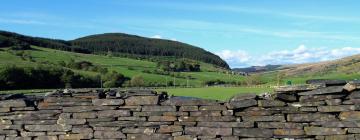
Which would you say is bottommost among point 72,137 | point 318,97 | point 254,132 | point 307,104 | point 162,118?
point 72,137

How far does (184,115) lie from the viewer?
877 cm

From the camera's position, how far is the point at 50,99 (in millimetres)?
9289

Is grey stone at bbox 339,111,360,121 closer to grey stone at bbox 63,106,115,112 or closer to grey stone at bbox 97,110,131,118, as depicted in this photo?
grey stone at bbox 97,110,131,118

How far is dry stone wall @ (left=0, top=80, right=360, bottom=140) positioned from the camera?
26.7 feet

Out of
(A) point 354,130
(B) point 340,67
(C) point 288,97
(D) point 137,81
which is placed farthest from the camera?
(B) point 340,67

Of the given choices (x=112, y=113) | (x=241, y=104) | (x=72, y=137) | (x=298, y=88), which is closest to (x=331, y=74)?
(x=298, y=88)

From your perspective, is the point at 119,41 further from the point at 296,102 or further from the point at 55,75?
the point at 296,102

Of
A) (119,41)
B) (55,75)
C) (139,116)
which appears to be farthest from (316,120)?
(119,41)

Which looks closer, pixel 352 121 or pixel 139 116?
pixel 352 121

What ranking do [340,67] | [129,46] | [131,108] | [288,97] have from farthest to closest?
1. [129,46]
2. [340,67]
3. [131,108]
4. [288,97]

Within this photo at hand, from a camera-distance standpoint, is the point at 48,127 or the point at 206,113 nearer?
the point at 206,113

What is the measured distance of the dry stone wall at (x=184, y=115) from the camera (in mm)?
8148

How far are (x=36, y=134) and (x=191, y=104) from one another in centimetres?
294

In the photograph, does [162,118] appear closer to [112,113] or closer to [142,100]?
[142,100]
